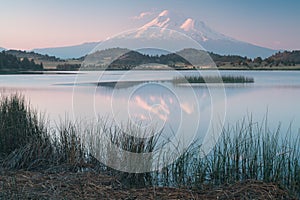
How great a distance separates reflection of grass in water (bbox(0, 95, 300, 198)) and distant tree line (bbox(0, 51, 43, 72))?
1725 inches

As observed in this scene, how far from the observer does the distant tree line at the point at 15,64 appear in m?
47.7

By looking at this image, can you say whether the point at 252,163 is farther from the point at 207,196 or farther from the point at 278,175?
the point at 207,196

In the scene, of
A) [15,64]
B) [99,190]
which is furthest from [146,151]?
[15,64]

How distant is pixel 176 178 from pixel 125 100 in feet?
24.1

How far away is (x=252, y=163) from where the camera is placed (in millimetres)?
4965

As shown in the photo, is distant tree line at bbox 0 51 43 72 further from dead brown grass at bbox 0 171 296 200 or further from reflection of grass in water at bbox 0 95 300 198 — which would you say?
dead brown grass at bbox 0 171 296 200

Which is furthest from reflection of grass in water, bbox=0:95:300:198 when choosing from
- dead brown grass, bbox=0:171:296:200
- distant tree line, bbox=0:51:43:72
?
distant tree line, bbox=0:51:43:72

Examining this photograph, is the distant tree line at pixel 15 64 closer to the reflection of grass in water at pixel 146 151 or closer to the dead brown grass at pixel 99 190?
the reflection of grass in water at pixel 146 151

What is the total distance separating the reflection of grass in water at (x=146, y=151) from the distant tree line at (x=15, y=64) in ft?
144

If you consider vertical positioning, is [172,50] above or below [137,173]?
above

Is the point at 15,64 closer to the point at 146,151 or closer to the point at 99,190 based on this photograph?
the point at 146,151

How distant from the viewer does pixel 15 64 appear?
165 feet

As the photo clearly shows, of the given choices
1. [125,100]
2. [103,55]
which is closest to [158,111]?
[125,100]

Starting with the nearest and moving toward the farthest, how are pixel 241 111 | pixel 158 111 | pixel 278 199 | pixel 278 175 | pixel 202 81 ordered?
pixel 278 199, pixel 278 175, pixel 158 111, pixel 241 111, pixel 202 81
